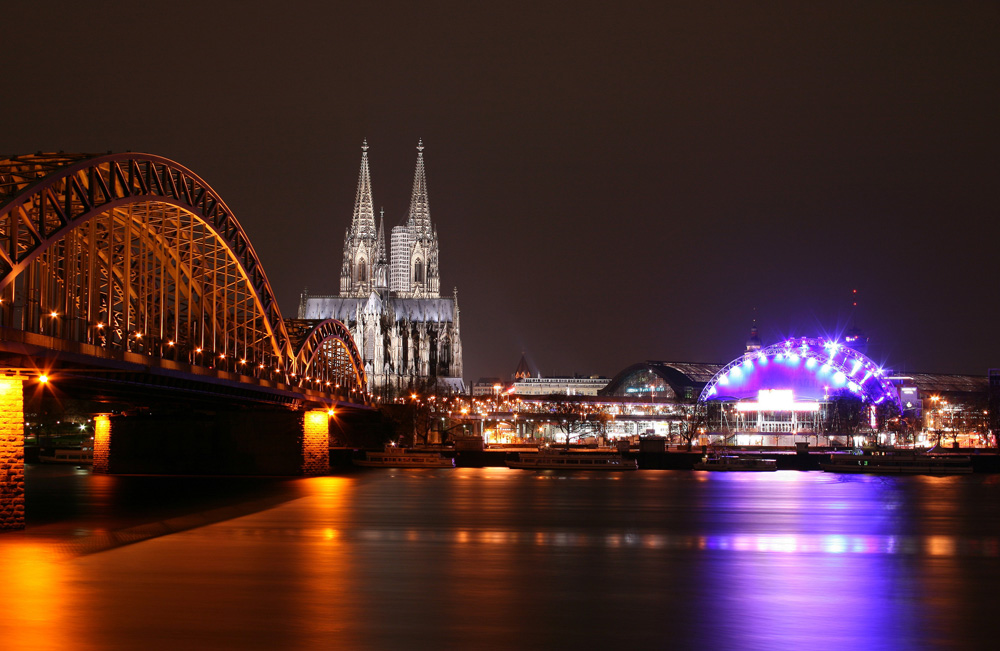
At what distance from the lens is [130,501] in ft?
198

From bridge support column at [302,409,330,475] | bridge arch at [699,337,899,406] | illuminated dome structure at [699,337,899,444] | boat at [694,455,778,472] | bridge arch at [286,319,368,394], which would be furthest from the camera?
illuminated dome structure at [699,337,899,444]

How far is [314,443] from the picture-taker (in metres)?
92.9

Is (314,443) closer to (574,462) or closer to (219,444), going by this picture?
(219,444)

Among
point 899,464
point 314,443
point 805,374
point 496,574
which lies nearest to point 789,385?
point 805,374

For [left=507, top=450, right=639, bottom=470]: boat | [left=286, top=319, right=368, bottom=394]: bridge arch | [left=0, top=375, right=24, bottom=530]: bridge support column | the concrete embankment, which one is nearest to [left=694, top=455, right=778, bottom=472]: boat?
the concrete embankment

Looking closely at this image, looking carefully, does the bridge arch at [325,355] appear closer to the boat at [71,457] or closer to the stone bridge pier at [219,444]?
the stone bridge pier at [219,444]

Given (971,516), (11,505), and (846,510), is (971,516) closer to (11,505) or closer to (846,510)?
(846,510)

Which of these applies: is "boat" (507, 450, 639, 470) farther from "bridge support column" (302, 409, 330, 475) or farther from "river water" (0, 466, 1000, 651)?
"river water" (0, 466, 1000, 651)

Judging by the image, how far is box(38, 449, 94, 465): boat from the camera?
113969mm

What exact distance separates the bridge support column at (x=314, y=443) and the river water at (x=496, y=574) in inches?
1066

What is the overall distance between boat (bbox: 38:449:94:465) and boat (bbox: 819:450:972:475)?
245ft

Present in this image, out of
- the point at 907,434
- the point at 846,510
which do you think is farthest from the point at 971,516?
the point at 907,434

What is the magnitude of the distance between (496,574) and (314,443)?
2430 inches

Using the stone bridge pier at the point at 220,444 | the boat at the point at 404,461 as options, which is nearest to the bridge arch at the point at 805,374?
the boat at the point at 404,461
